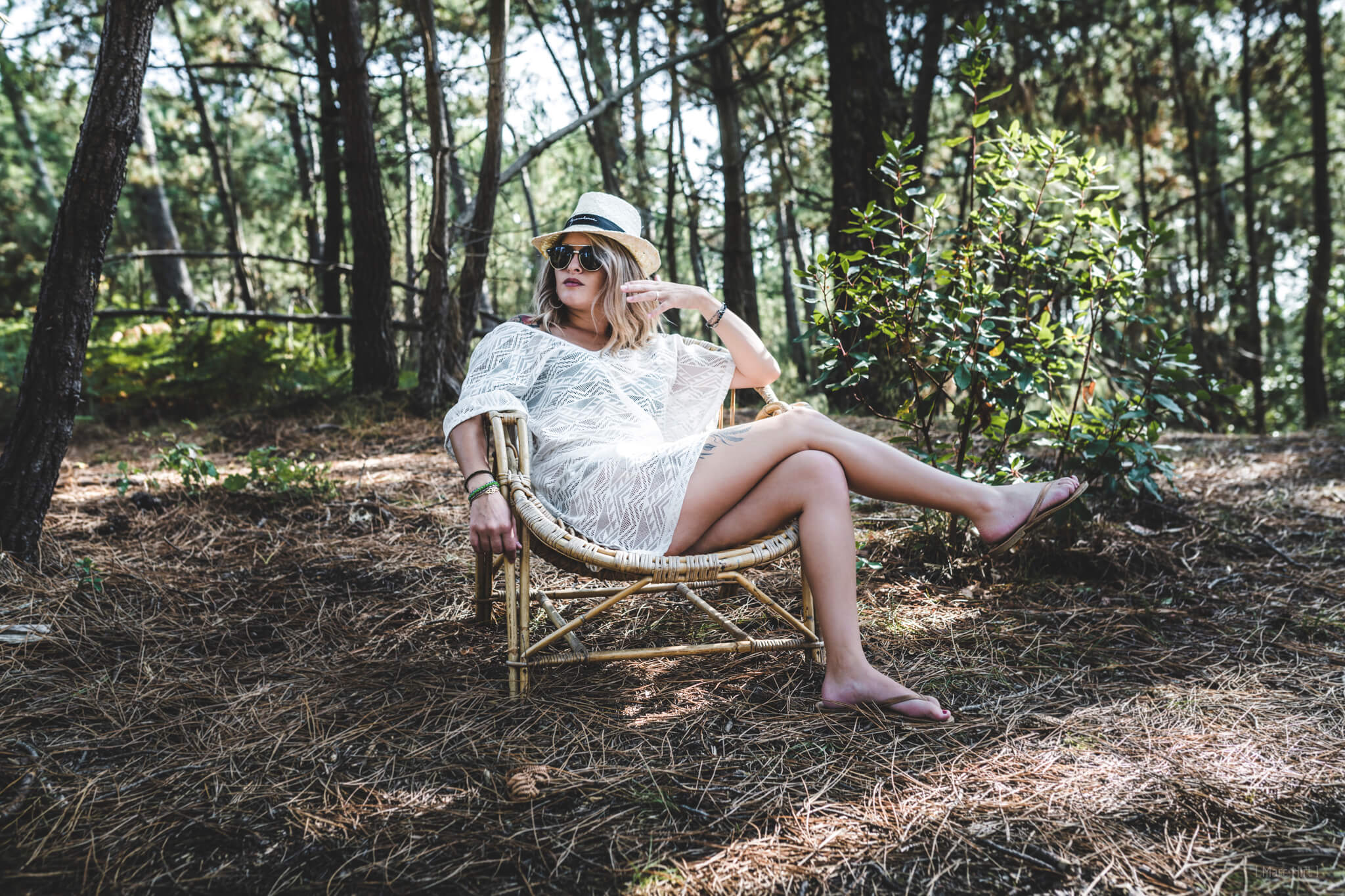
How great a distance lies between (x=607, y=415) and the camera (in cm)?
221

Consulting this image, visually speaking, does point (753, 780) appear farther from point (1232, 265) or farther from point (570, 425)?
point (1232, 265)

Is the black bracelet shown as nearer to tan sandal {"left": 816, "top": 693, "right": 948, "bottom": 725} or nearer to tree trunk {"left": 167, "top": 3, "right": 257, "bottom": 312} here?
tan sandal {"left": 816, "top": 693, "right": 948, "bottom": 725}

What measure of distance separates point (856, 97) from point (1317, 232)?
231 inches

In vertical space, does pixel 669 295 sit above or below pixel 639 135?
below

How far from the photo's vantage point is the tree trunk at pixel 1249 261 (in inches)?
357

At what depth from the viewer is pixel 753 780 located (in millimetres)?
1558

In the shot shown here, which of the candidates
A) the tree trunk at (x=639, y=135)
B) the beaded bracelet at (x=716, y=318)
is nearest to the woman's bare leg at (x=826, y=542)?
the beaded bracelet at (x=716, y=318)

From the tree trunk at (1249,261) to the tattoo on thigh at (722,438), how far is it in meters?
8.94

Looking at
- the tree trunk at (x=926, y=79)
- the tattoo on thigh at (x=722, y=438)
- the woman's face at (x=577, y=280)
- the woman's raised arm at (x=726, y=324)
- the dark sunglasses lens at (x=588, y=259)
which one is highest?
the tree trunk at (x=926, y=79)

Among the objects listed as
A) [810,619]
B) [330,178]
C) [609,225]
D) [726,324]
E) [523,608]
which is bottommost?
[810,619]

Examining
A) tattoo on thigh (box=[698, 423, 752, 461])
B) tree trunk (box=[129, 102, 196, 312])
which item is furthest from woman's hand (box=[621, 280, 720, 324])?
tree trunk (box=[129, 102, 196, 312])

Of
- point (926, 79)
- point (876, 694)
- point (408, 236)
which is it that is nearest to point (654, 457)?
point (876, 694)

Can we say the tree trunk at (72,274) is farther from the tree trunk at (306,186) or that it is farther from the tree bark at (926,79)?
the tree trunk at (306,186)

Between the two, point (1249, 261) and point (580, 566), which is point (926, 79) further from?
point (580, 566)
